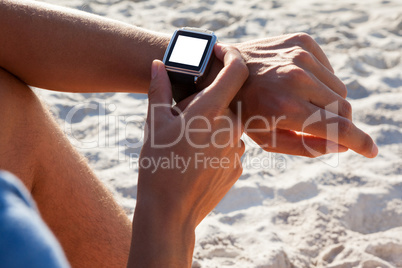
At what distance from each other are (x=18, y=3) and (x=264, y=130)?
79 centimetres

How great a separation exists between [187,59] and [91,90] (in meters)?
0.35

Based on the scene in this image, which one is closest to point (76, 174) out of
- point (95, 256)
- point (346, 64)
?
point (95, 256)

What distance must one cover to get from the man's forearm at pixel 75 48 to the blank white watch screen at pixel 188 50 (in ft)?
0.27

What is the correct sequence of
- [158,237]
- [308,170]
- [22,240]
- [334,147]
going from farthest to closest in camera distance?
[308,170], [334,147], [158,237], [22,240]

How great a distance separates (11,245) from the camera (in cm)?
39

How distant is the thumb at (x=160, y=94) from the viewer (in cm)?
111

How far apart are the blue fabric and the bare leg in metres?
0.82

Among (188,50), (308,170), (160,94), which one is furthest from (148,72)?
(308,170)

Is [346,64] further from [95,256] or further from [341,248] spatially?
[95,256]

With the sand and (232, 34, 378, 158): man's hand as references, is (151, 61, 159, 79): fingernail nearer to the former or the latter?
(232, 34, 378, 158): man's hand

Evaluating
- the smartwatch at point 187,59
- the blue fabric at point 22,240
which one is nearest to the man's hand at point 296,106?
the smartwatch at point 187,59

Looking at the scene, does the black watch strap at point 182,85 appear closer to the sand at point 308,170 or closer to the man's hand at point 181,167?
the man's hand at point 181,167

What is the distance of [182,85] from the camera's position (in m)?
1.35
